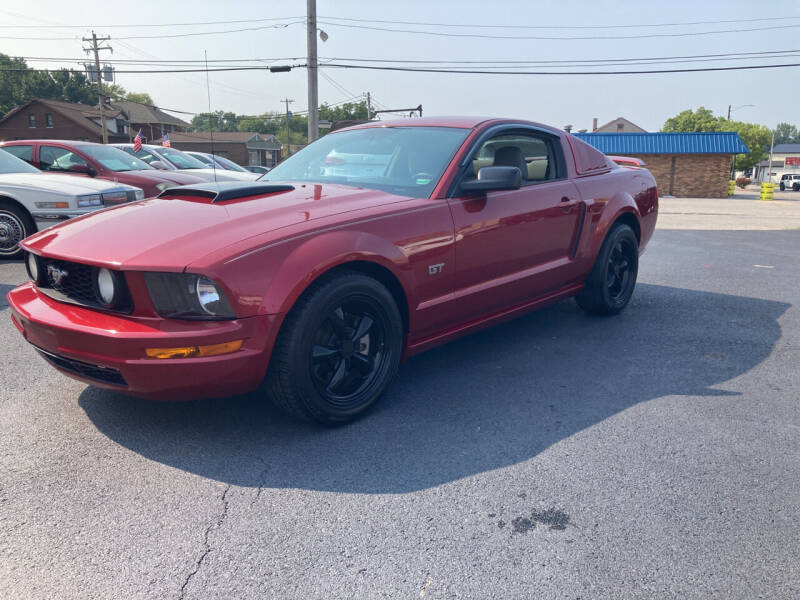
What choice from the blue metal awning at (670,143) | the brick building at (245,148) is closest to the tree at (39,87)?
the brick building at (245,148)

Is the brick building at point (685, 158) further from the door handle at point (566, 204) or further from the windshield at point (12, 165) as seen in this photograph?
the door handle at point (566, 204)

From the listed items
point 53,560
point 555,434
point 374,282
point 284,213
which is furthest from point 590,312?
point 53,560

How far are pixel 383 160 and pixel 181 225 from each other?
145 cm

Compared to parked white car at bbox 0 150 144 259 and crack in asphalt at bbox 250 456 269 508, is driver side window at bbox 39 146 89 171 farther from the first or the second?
crack in asphalt at bbox 250 456 269 508

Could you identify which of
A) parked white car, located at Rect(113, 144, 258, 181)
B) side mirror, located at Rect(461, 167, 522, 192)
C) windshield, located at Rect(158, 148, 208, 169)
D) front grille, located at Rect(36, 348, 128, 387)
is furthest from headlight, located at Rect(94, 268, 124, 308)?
windshield, located at Rect(158, 148, 208, 169)

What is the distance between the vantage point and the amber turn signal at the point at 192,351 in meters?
2.65

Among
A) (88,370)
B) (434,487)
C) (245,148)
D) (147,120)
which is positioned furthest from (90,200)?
(147,120)

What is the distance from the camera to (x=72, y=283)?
299cm

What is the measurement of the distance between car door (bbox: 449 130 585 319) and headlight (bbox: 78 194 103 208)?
5.45 metres

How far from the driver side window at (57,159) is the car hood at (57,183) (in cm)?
125

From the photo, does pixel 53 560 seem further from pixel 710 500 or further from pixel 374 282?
pixel 710 500

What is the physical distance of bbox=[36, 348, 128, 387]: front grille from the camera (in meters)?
2.75

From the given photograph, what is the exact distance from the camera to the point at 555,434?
3.13m

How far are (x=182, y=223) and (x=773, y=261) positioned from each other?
26.7 feet
